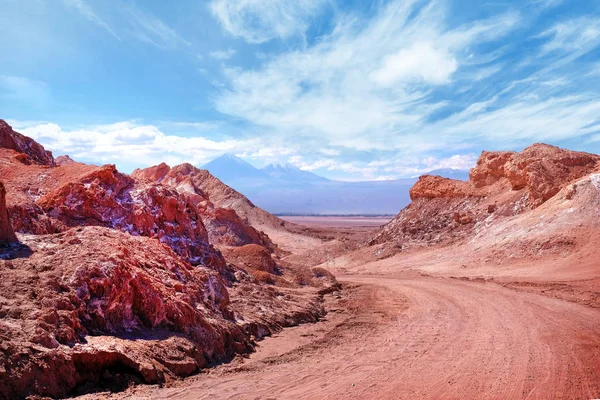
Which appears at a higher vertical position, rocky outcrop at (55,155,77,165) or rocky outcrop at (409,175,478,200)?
rocky outcrop at (55,155,77,165)

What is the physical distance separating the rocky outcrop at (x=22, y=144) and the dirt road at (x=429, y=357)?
1138 centimetres

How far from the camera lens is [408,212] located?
112 feet

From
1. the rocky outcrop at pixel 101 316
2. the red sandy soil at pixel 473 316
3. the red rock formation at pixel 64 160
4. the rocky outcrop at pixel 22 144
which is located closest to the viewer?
the rocky outcrop at pixel 101 316

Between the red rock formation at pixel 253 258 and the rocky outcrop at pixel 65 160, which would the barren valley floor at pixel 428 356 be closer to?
the red rock formation at pixel 253 258

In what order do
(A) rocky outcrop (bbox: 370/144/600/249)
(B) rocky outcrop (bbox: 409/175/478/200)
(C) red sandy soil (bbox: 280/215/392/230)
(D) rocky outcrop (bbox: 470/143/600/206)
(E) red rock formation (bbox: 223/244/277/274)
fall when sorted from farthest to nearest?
1. (C) red sandy soil (bbox: 280/215/392/230)
2. (B) rocky outcrop (bbox: 409/175/478/200)
3. (A) rocky outcrop (bbox: 370/144/600/249)
4. (D) rocky outcrop (bbox: 470/143/600/206)
5. (E) red rock formation (bbox: 223/244/277/274)

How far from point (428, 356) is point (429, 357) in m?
0.06

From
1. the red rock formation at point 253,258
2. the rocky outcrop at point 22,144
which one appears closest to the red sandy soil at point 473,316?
the red rock formation at point 253,258

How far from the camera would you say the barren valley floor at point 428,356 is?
20.8 feet

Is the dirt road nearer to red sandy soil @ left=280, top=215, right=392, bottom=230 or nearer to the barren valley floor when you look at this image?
the barren valley floor

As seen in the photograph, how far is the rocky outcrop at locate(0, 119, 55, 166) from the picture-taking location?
14.5m

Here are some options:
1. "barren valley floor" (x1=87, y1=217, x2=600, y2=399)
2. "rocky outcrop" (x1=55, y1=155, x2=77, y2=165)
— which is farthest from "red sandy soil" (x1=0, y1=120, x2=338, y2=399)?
"rocky outcrop" (x1=55, y1=155, x2=77, y2=165)

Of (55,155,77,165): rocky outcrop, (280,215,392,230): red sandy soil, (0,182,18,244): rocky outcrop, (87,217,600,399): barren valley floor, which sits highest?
(55,155,77,165): rocky outcrop

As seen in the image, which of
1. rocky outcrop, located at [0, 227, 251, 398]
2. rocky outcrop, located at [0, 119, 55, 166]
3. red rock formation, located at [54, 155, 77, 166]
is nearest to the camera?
rocky outcrop, located at [0, 227, 251, 398]

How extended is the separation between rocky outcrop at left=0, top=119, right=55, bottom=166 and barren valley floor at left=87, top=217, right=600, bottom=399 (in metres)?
11.4
